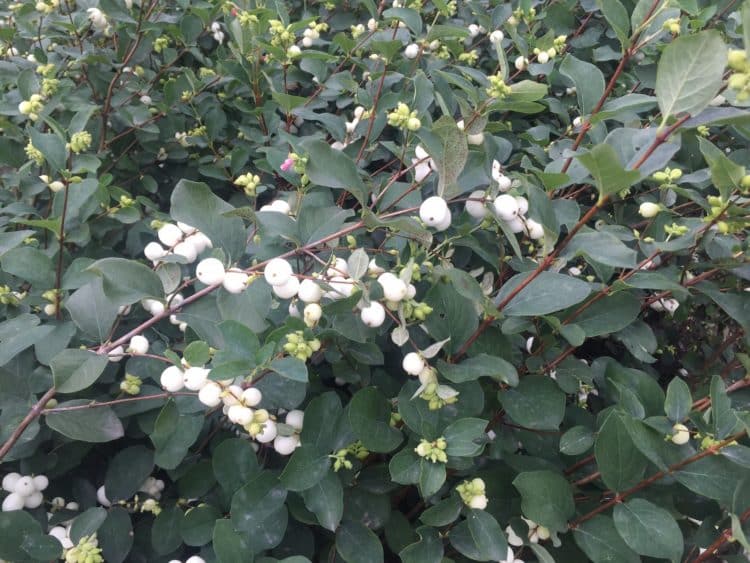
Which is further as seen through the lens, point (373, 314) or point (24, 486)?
point (24, 486)

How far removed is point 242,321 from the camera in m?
1.10

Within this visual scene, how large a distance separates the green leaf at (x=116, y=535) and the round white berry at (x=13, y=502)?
201 mm

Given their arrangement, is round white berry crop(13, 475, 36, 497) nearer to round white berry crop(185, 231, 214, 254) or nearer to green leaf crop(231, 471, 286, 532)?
green leaf crop(231, 471, 286, 532)

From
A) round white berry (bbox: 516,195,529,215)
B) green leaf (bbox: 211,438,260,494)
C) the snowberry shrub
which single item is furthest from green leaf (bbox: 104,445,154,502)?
round white berry (bbox: 516,195,529,215)

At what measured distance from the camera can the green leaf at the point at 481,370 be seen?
1046 millimetres

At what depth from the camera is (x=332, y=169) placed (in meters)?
1.11

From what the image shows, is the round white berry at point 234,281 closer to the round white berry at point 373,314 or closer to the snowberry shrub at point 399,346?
the snowberry shrub at point 399,346

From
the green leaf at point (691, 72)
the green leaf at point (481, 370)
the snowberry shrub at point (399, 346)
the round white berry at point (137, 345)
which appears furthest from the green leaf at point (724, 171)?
the round white berry at point (137, 345)

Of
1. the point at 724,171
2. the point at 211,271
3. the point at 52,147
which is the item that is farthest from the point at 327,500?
the point at 52,147

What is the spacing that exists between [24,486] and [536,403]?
1.24 m

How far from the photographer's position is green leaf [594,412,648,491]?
3.58 feet

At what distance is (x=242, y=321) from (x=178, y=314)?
0.58 feet

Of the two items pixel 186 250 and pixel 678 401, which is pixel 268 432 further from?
pixel 678 401

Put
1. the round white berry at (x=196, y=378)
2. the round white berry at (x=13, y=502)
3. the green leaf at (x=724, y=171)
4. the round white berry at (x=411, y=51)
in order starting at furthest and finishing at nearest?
1. the round white berry at (x=411, y=51)
2. the round white berry at (x=13, y=502)
3. the round white berry at (x=196, y=378)
4. the green leaf at (x=724, y=171)
